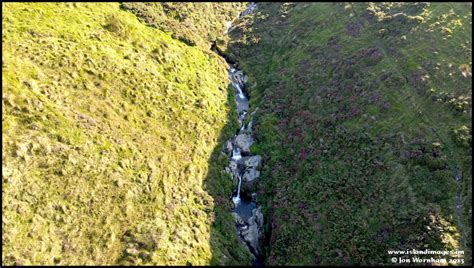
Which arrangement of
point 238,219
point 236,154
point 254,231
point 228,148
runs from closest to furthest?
point 254,231 → point 238,219 → point 228,148 → point 236,154

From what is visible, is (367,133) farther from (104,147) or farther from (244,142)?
(104,147)

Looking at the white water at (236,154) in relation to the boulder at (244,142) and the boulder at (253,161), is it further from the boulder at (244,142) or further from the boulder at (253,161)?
the boulder at (253,161)

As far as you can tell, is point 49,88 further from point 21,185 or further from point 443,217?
point 443,217

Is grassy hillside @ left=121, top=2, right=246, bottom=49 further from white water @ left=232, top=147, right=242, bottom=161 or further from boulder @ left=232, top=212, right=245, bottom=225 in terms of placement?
boulder @ left=232, top=212, right=245, bottom=225

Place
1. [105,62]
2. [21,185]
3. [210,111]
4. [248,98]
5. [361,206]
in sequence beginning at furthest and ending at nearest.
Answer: [248,98], [210,111], [105,62], [361,206], [21,185]

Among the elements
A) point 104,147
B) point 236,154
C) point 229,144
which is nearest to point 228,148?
point 229,144

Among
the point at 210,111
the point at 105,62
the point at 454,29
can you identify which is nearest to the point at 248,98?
the point at 210,111
